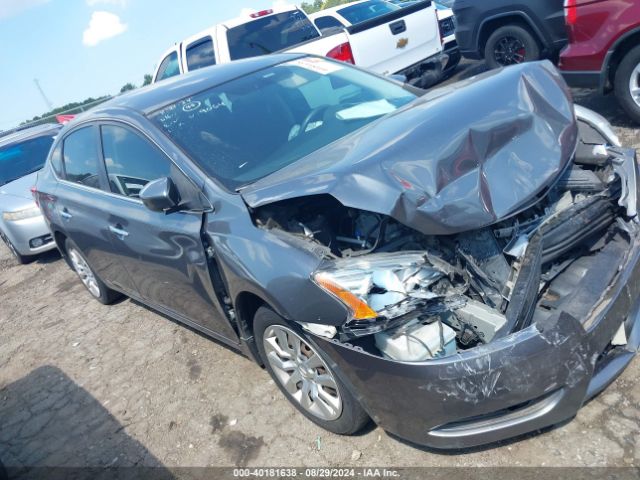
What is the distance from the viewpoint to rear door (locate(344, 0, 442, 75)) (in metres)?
7.67

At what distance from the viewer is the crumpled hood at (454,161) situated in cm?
242

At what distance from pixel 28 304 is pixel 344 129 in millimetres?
4811

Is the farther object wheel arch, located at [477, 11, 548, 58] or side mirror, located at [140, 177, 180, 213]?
wheel arch, located at [477, 11, 548, 58]

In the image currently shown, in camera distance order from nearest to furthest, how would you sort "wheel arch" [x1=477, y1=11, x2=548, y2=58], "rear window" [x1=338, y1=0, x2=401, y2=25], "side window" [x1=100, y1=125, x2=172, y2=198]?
"side window" [x1=100, y1=125, x2=172, y2=198]
"wheel arch" [x1=477, y1=11, x2=548, y2=58]
"rear window" [x1=338, y1=0, x2=401, y2=25]

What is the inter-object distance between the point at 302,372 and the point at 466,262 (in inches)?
40.9

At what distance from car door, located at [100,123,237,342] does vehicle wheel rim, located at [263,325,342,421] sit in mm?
380

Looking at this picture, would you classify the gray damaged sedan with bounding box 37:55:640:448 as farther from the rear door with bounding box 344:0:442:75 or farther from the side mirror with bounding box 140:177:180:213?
the rear door with bounding box 344:0:442:75

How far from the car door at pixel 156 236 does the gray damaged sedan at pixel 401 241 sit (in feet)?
0.06

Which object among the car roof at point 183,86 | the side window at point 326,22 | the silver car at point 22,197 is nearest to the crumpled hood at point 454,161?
the car roof at point 183,86

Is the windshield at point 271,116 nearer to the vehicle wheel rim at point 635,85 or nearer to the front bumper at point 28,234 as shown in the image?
the vehicle wheel rim at point 635,85

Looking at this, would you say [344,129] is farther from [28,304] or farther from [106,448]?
[28,304]

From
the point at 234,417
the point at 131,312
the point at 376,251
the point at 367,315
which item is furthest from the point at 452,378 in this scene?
the point at 131,312

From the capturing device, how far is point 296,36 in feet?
28.4

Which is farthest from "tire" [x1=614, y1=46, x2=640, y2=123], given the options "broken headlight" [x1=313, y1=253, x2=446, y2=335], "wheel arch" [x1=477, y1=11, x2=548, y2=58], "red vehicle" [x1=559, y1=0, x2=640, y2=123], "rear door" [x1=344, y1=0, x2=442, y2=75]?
"broken headlight" [x1=313, y1=253, x2=446, y2=335]
